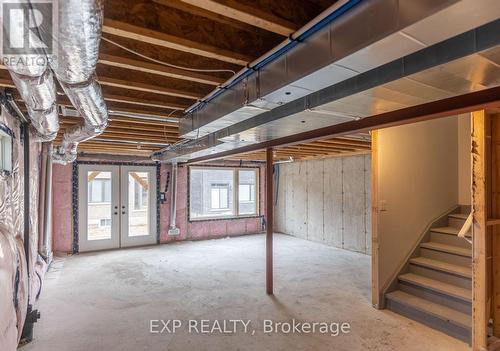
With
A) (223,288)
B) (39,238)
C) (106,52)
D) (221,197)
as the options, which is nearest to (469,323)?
(223,288)

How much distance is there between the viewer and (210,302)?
3492 mm

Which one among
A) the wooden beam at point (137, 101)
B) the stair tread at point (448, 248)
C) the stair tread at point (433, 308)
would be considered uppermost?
the wooden beam at point (137, 101)

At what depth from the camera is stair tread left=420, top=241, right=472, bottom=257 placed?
3236 millimetres

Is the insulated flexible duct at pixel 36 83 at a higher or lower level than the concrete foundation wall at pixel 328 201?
higher

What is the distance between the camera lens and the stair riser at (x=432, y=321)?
2633 mm

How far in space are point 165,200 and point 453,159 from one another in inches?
232

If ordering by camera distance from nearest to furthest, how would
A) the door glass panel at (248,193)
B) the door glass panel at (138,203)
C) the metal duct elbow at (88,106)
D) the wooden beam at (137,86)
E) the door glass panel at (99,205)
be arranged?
the metal duct elbow at (88,106) < the wooden beam at (137,86) < the door glass panel at (99,205) < the door glass panel at (138,203) < the door glass panel at (248,193)

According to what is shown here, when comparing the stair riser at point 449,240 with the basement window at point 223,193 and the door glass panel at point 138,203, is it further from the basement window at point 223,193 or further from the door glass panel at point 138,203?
the door glass panel at point 138,203

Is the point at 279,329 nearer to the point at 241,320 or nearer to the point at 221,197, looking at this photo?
the point at 241,320

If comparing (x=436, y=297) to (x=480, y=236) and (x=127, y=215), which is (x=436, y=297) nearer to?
(x=480, y=236)

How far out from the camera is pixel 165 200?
714cm

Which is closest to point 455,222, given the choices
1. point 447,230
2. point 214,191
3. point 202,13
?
point 447,230

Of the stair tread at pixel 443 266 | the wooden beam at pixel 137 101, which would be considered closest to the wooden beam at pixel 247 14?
the wooden beam at pixel 137 101

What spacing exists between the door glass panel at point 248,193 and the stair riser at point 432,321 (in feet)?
18.0
